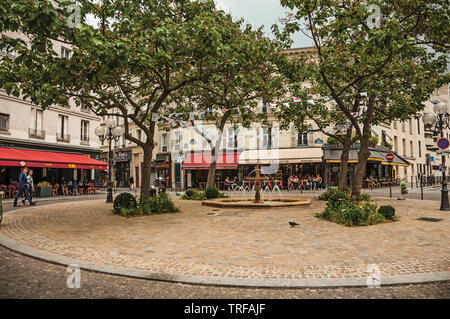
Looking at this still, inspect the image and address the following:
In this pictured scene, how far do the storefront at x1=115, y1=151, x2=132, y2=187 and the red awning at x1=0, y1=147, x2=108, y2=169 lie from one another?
1370 centimetres

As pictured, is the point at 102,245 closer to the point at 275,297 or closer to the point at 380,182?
the point at 275,297

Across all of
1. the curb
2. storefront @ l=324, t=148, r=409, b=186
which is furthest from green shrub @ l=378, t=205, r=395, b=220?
storefront @ l=324, t=148, r=409, b=186

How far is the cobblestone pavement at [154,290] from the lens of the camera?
360cm

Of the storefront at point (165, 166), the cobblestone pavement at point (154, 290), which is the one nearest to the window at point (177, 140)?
the storefront at point (165, 166)

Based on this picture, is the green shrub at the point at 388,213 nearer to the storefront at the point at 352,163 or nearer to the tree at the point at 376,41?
the tree at the point at 376,41

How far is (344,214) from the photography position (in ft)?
28.8

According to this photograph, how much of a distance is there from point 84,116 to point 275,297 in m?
28.0

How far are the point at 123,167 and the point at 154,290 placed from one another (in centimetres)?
3922

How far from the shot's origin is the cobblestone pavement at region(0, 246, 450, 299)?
3596mm

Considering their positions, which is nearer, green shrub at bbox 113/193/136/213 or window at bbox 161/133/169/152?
green shrub at bbox 113/193/136/213

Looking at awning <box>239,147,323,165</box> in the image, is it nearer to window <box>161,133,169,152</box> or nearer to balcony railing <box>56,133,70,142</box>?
window <box>161,133,169,152</box>

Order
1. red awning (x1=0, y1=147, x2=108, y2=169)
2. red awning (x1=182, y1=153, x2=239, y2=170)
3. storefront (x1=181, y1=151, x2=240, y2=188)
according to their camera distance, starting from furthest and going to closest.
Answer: storefront (x1=181, y1=151, x2=240, y2=188)
red awning (x1=182, y1=153, x2=239, y2=170)
red awning (x1=0, y1=147, x2=108, y2=169)

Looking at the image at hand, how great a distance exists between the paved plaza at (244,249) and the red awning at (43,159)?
11457 mm

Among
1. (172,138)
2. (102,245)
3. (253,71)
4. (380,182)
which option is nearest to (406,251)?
(102,245)
